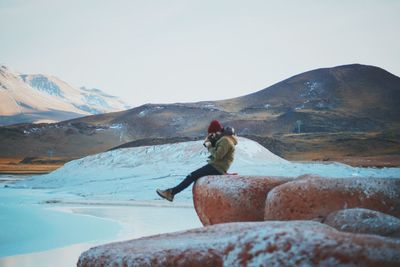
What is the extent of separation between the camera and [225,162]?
24.2 feet

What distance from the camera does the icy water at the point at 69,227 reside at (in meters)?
7.14

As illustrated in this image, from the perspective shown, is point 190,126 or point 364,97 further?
point 364,97

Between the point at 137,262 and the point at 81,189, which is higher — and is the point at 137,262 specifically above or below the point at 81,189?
above

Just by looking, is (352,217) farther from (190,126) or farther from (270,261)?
(190,126)

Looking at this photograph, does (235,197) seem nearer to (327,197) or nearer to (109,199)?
(327,197)

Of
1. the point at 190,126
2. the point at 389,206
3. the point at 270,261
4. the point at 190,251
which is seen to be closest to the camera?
the point at 270,261

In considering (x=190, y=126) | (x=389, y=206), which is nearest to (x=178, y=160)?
(x=389, y=206)

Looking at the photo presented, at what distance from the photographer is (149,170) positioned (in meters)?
22.2

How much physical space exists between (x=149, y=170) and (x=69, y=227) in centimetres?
1218

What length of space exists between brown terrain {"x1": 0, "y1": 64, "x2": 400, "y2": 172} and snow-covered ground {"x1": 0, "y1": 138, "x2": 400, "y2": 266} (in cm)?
3554

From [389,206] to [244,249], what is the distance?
2.93m

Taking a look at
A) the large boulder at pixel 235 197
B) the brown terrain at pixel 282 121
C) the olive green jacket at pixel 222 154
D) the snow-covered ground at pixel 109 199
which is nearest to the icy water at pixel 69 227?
the snow-covered ground at pixel 109 199

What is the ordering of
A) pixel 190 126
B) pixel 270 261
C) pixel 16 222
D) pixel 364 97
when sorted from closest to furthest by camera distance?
pixel 270 261, pixel 16 222, pixel 190 126, pixel 364 97

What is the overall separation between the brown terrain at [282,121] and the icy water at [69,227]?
4626cm
